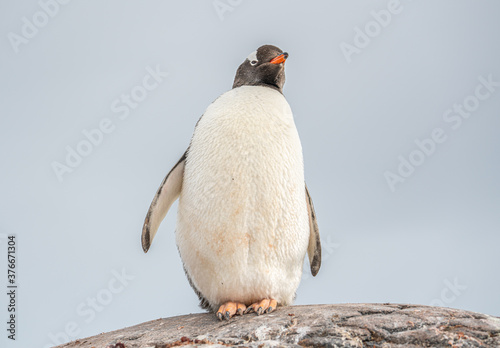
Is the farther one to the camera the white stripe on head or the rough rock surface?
the white stripe on head

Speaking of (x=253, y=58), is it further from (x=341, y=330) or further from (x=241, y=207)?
(x=341, y=330)

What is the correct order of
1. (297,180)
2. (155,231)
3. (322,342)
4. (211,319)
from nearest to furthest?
(322,342), (211,319), (297,180), (155,231)

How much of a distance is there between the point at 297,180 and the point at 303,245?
58cm

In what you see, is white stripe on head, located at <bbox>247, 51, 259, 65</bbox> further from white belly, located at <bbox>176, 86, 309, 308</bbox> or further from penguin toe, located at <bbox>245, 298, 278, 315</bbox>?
penguin toe, located at <bbox>245, 298, 278, 315</bbox>

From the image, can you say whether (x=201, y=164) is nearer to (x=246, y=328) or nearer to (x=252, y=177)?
(x=252, y=177)

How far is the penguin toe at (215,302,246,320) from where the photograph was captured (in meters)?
3.77

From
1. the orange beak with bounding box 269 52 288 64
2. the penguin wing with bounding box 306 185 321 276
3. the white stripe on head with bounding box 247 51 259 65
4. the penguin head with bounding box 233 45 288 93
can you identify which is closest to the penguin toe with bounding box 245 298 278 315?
the penguin wing with bounding box 306 185 321 276

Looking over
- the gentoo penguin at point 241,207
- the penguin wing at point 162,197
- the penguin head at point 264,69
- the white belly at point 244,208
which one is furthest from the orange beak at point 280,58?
the penguin wing at point 162,197

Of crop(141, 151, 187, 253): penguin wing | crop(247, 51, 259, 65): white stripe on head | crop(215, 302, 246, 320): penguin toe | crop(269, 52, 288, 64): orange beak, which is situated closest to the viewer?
crop(215, 302, 246, 320): penguin toe

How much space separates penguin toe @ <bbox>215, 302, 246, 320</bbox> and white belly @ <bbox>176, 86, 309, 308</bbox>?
0.06 m

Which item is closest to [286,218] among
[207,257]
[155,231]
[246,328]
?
[207,257]

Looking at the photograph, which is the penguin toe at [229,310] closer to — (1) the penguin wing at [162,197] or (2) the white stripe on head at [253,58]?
(1) the penguin wing at [162,197]

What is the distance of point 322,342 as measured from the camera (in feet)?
10.3

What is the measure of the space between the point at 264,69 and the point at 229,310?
2.38 m
